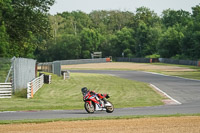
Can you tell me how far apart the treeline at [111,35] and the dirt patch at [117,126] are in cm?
3385

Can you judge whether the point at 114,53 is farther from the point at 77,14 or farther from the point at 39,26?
the point at 39,26

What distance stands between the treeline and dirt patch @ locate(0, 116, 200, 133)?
33849 millimetres

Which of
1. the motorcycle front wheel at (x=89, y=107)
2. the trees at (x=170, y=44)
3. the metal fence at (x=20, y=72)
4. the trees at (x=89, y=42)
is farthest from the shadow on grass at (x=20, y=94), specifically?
the trees at (x=89, y=42)

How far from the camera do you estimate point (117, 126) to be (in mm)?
14195

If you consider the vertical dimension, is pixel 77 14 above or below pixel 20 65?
above

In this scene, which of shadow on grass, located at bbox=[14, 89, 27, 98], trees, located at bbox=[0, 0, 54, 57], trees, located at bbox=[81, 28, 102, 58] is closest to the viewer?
shadow on grass, located at bbox=[14, 89, 27, 98]

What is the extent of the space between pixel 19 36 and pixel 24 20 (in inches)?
105

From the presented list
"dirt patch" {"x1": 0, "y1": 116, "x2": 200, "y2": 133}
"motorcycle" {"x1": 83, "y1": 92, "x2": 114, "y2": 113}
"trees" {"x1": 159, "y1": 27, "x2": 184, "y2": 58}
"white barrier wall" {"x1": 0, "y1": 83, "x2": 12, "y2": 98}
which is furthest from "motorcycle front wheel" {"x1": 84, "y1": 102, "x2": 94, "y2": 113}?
"trees" {"x1": 159, "y1": 27, "x2": 184, "y2": 58}

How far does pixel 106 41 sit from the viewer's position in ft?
511

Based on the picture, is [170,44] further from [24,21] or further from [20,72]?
[20,72]

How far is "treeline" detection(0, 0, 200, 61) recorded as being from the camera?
5189cm

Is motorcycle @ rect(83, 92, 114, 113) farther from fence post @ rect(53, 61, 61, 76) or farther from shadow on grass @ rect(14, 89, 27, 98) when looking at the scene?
fence post @ rect(53, 61, 61, 76)

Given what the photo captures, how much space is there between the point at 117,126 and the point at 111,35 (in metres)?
152

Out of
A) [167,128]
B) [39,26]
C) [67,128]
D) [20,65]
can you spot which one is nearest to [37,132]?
[67,128]
